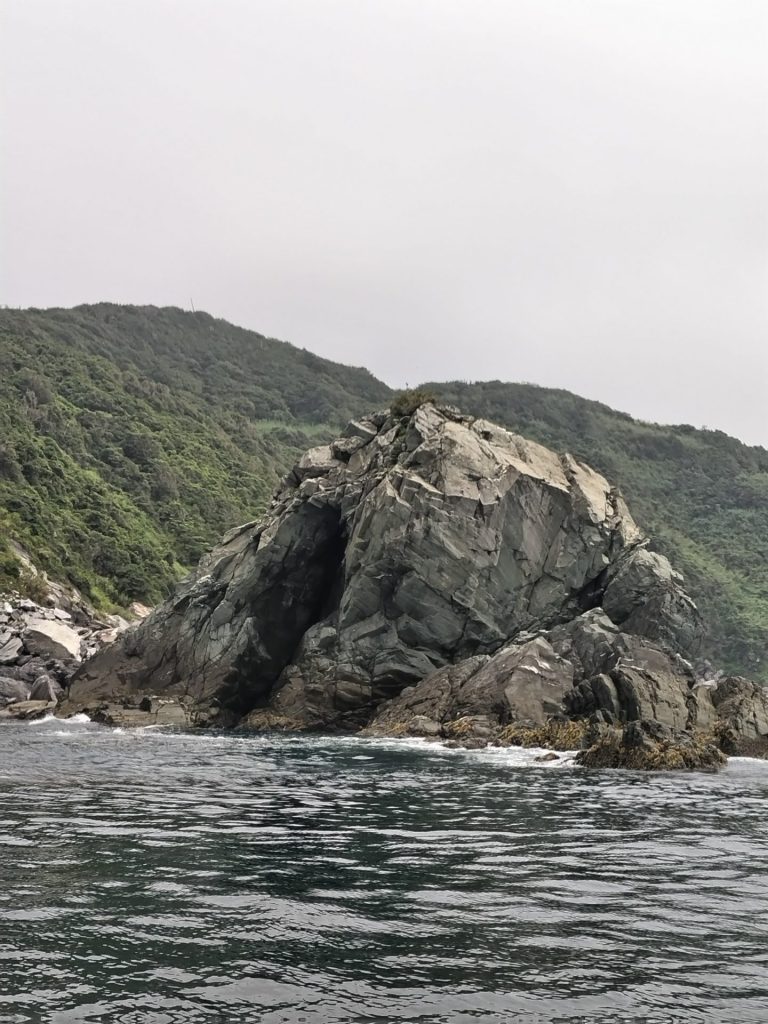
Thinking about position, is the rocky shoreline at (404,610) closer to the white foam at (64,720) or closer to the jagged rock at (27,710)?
the jagged rock at (27,710)

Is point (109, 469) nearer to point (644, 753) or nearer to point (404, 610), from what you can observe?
point (404, 610)

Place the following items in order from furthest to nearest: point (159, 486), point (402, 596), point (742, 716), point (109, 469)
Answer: point (159, 486), point (109, 469), point (402, 596), point (742, 716)

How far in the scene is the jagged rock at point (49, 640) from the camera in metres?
66.3

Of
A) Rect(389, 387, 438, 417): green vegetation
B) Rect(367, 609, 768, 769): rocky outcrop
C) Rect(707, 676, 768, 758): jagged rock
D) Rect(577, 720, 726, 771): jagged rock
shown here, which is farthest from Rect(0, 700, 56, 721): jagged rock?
Rect(707, 676, 768, 758): jagged rock

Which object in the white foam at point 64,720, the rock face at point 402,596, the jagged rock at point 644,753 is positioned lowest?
the white foam at point 64,720

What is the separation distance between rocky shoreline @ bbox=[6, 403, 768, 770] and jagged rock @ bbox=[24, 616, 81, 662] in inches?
6.8

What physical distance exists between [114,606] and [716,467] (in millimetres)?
139237

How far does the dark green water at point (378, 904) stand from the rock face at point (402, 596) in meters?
28.5

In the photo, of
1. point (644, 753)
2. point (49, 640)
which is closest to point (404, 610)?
point (644, 753)

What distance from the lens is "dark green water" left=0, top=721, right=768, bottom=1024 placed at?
10.0 meters

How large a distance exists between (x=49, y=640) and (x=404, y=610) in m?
26.5

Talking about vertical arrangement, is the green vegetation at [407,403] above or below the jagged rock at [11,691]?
above

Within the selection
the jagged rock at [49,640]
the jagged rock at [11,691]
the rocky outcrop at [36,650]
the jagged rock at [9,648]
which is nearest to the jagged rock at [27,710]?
the rocky outcrop at [36,650]

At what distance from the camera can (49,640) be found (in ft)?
219
